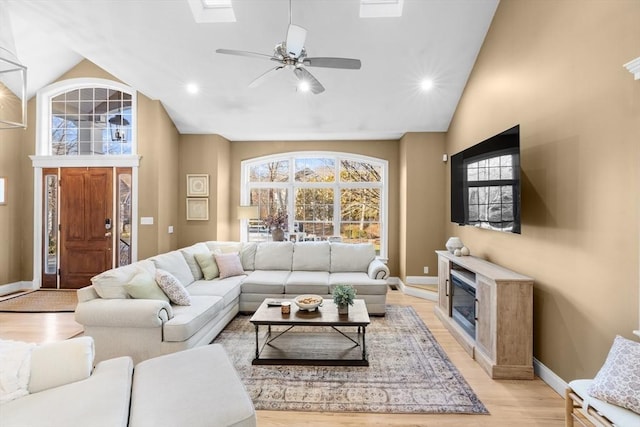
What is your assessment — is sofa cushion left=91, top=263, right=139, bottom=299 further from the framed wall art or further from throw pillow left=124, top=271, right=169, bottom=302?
the framed wall art

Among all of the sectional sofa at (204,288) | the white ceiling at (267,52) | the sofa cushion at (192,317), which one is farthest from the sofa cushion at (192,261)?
the white ceiling at (267,52)

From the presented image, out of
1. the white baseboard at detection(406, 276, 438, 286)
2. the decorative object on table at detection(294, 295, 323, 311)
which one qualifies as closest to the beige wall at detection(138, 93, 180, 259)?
the decorative object on table at detection(294, 295, 323, 311)

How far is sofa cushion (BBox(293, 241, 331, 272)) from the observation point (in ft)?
16.1

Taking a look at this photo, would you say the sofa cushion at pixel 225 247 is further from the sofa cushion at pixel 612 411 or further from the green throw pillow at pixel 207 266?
the sofa cushion at pixel 612 411

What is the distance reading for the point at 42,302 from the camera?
15.3ft

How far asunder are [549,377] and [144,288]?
11.9 feet

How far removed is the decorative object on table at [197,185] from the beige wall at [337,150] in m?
0.68

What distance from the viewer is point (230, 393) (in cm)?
159

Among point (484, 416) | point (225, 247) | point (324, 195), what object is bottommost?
point (484, 416)

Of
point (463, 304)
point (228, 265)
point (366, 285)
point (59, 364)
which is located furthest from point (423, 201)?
point (59, 364)

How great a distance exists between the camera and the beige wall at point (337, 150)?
20.1ft

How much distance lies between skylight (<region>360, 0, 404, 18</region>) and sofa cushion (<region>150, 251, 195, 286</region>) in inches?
144

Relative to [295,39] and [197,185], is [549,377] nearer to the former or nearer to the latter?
[295,39]

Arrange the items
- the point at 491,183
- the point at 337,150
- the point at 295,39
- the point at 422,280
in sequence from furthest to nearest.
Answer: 1. the point at 337,150
2. the point at 422,280
3. the point at 491,183
4. the point at 295,39
